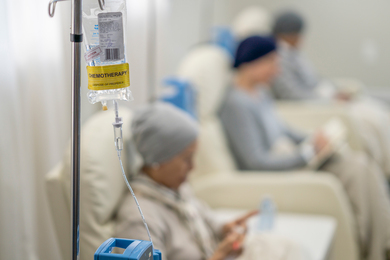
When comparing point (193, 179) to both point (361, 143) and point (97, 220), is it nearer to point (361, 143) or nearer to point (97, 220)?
point (97, 220)

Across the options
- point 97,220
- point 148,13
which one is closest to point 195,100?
point 148,13

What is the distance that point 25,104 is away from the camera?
4.00 feet

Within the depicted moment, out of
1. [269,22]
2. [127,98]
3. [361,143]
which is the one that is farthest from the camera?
[269,22]

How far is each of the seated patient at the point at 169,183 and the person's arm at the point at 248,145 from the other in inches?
26.4

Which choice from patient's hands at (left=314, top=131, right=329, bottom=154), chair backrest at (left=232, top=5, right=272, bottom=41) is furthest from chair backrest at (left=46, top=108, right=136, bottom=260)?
chair backrest at (left=232, top=5, right=272, bottom=41)

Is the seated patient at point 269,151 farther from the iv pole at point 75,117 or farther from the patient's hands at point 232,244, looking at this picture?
the iv pole at point 75,117

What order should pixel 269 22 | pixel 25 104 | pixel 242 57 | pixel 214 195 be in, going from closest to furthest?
pixel 25 104 < pixel 214 195 < pixel 242 57 < pixel 269 22

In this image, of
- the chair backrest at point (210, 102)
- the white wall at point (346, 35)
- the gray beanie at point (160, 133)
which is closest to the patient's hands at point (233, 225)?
the gray beanie at point (160, 133)

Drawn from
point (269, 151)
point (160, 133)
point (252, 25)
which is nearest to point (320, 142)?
point (269, 151)

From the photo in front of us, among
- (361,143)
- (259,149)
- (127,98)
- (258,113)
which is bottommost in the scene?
(361,143)

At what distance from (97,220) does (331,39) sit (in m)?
3.90

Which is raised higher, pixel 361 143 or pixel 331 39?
pixel 331 39

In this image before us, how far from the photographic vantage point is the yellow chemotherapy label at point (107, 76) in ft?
1.99

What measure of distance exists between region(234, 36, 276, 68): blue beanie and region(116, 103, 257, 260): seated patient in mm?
977
